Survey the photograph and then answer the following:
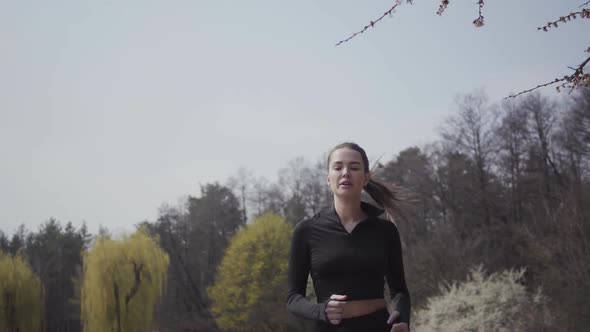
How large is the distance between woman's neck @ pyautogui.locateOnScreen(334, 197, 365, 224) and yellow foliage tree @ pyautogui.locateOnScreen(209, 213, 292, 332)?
25810mm

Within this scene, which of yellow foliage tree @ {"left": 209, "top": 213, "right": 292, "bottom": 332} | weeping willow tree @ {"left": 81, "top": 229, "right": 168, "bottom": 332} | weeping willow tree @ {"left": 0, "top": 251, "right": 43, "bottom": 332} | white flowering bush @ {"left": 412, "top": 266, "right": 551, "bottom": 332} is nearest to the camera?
white flowering bush @ {"left": 412, "top": 266, "right": 551, "bottom": 332}

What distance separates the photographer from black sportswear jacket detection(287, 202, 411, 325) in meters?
2.79

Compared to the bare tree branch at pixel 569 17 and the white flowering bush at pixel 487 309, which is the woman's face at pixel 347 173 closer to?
the bare tree branch at pixel 569 17

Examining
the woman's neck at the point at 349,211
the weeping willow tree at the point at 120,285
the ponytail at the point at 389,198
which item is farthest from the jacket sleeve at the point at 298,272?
the weeping willow tree at the point at 120,285

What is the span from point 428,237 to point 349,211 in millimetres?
25336

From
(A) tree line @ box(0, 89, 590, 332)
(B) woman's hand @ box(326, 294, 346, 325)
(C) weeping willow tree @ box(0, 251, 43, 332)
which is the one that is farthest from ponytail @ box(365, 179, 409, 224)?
(C) weeping willow tree @ box(0, 251, 43, 332)

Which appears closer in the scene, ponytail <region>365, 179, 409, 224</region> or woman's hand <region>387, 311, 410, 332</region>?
woman's hand <region>387, 311, 410, 332</region>

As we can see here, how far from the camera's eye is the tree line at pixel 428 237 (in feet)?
55.2

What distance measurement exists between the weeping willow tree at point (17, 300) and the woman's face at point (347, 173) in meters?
16.7

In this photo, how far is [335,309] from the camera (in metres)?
2.62

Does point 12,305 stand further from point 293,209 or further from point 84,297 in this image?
point 293,209

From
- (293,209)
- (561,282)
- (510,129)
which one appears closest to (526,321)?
(561,282)

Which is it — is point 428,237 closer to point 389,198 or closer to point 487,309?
point 487,309

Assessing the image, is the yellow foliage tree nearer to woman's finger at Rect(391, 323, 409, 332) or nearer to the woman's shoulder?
the woman's shoulder
